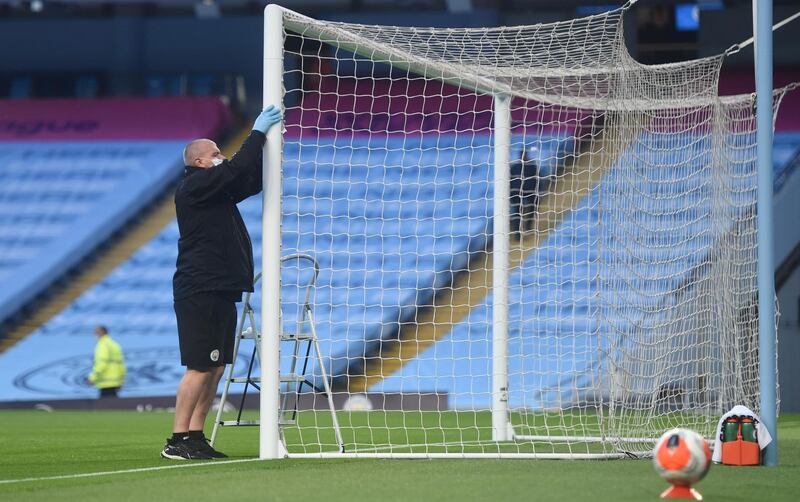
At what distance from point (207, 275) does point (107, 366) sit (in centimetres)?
1147

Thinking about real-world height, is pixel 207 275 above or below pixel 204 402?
above

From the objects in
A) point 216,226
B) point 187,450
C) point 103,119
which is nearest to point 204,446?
point 187,450

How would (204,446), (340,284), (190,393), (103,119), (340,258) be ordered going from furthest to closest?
(103,119) < (340,258) < (340,284) < (204,446) < (190,393)

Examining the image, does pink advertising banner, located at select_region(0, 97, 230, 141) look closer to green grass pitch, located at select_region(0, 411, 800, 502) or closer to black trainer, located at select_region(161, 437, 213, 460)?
green grass pitch, located at select_region(0, 411, 800, 502)

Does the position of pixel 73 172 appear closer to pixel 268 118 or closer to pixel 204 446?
pixel 268 118

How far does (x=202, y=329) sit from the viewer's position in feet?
22.1

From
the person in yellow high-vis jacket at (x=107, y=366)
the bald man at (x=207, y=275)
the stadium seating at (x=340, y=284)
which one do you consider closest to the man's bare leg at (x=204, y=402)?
the bald man at (x=207, y=275)

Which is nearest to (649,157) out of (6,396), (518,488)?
(518,488)

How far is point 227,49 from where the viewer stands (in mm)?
23188

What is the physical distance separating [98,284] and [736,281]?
43.3 feet

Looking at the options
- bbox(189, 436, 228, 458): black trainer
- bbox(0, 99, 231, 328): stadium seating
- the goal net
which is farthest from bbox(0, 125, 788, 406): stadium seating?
bbox(189, 436, 228, 458): black trainer

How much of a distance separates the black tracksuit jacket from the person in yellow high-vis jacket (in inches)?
430

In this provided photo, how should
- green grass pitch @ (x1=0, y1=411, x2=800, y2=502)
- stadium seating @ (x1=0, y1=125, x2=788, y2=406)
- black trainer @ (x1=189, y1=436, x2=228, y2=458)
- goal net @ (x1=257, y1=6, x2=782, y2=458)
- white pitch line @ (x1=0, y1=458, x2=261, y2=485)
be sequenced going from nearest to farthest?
green grass pitch @ (x1=0, y1=411, x2=800, y2=502)
white pitch line @ (x1=0, y1=458, x2=261, y2=485)
black trainer @ (x1=189, y1=436, x2=228, y2=458)
goal net @ (x1=257, y1=6, x2=782, y2=458)
stadium seating @ (x1=0, y1=125, x2=788, y2=406)

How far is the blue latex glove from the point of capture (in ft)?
22.6
